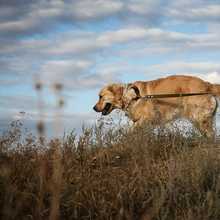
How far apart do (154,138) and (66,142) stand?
1.47 meters

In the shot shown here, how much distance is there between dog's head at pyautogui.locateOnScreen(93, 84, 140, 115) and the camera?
446 inches

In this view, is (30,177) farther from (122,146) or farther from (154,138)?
(154,138)

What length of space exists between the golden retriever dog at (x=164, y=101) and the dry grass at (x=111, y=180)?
12.9ft

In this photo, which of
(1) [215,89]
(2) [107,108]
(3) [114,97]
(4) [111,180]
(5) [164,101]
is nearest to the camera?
(4) [111,180]

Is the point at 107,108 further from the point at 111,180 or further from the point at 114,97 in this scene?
the point at 111,180

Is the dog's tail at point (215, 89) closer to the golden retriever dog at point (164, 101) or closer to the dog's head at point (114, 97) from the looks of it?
the golden retriever dog at point (164, 101)

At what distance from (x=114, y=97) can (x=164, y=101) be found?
1247 millimetres

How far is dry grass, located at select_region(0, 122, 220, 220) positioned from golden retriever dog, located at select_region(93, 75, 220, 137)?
12.9 feet

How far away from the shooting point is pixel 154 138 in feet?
23.3

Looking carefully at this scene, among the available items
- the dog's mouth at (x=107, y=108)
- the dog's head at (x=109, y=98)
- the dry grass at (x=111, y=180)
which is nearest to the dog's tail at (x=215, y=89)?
the dog's head at (x=109, y=98)

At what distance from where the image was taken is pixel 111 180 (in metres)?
5.20

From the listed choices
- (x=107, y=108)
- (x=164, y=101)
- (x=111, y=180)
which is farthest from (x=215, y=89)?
(x=111, y=180)

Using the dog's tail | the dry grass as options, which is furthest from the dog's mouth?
the dry grass

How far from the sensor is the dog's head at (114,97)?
11.3 m
